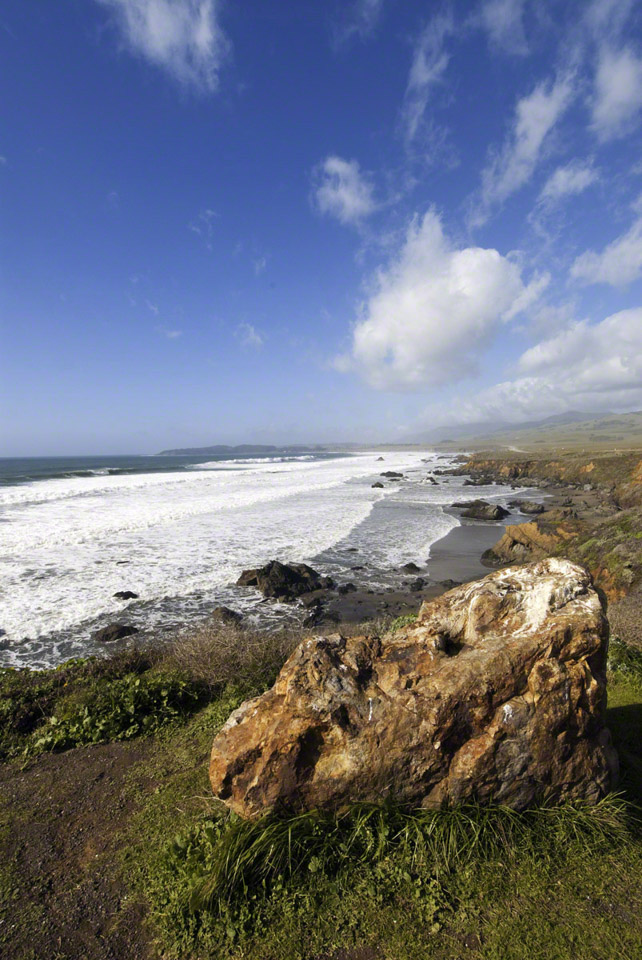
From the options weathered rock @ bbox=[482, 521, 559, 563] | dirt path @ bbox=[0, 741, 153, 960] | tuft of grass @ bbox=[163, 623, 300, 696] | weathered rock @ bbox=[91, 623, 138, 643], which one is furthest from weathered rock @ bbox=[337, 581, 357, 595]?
dirt path @ bbox=[0, 741, 153, 960]

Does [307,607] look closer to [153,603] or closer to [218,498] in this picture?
[153,603]

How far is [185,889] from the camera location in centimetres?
344

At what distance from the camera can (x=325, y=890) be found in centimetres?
342

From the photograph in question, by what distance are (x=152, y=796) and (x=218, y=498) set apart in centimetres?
3254

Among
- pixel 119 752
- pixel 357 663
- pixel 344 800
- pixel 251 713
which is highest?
pixel 357 663

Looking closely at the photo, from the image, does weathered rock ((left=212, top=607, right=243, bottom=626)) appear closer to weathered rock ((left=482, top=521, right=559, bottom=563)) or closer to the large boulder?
the large boulder

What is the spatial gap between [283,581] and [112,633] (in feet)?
16.8

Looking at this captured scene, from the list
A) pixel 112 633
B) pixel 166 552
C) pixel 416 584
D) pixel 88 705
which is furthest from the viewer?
pixel 166 552

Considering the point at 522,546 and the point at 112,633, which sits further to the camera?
the point at 522,546

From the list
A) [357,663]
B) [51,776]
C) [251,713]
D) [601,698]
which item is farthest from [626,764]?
[51,776]

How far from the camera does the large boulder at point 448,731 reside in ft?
12.7

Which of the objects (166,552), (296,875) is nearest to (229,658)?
(296,875)

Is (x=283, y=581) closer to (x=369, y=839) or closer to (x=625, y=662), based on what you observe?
(x=625, y=662)

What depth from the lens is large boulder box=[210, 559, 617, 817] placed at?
12.7 feet
